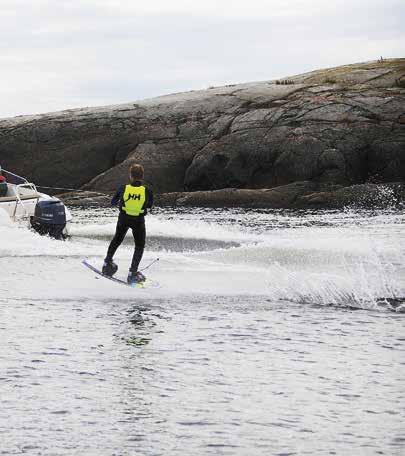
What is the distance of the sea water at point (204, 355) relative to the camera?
9461 millimetres

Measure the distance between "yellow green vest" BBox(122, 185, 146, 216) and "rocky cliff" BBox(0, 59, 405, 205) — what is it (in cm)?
3020

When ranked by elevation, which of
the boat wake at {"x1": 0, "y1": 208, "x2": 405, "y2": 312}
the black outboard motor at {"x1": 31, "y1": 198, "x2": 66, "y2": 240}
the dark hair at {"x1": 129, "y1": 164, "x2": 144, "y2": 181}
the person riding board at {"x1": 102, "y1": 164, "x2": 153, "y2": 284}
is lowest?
the boat wake at {"x1": 0, "y1": 208, "x2": 405, "y2": 312}

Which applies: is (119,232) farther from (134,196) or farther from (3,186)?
(3,186)

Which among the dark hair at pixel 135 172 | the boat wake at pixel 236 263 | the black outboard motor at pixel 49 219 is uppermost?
the dark hair at pixel 135 172

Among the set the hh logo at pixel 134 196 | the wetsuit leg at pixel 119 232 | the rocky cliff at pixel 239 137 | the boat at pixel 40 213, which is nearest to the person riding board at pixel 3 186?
the boat at pixel 40 213

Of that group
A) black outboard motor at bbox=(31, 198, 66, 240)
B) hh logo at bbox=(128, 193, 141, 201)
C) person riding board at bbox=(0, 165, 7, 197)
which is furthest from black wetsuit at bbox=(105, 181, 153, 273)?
person riding board at bbox=(0, 165, 7, 197)

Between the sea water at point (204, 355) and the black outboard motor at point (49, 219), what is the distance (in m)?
1.52

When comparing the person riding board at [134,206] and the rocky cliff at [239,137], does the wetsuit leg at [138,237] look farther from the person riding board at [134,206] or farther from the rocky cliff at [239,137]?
the rocky cliff at [239,137]

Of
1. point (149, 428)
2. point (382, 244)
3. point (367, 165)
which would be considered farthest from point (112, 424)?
point (367, 165)

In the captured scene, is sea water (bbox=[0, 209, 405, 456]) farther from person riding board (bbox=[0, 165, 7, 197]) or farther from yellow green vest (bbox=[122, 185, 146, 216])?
person riding board (bbox=[0, 165, 7, 197])

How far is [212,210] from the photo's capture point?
44.6m

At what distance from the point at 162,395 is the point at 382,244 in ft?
56.8

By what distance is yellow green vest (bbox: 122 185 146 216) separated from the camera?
17.2 metres

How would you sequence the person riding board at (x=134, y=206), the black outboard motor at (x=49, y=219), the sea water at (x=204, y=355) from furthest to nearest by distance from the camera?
the black outboard motor at (x=49, y=219) < the person riding board at (x=134, y=206) < the sea water at (x=204, y=355)
